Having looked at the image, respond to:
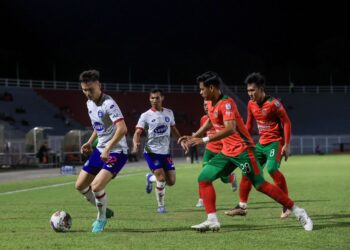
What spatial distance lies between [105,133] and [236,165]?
209cm

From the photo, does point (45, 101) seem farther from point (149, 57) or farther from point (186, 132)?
point (149, 57)

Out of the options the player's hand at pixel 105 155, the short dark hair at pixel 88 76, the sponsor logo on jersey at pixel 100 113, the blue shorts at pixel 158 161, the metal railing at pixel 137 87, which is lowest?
the blue shorts at pixel 158 161

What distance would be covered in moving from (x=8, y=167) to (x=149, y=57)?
186ft

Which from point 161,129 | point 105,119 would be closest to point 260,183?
point 105,119

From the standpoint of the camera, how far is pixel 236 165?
9.05 metres

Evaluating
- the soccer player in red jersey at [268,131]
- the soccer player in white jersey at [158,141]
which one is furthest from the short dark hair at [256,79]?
the soccer player in white jersey at [158,141]

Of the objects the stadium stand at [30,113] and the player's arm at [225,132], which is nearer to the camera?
the player's arm at [225,132]

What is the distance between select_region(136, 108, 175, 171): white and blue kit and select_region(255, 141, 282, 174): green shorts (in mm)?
2326

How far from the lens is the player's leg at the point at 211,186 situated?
879 cm

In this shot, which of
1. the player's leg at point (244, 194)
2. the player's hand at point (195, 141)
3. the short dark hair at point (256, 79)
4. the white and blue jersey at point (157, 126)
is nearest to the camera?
the player's hand at point (195, 141)

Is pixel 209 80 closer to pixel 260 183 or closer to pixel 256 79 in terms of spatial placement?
pixel 260 183

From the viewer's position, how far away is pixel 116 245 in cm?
785

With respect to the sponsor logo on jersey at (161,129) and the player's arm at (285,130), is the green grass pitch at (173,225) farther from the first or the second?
the sponsor logo on jersey at (161,129)

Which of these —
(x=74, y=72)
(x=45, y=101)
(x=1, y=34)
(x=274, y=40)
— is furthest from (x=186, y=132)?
(x=274, y=40)
